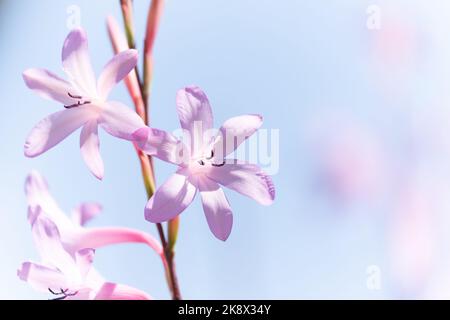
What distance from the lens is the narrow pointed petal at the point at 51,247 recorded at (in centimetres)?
54

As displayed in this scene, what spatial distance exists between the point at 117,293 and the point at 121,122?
0.64 feet

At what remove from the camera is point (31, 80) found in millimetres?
541

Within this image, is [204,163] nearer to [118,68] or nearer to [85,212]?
[118,68]

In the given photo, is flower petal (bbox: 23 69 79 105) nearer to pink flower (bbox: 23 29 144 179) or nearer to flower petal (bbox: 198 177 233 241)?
pink flower (bbox: 23 29 144 179)

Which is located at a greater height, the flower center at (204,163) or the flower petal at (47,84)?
the flower petal at (47,84)

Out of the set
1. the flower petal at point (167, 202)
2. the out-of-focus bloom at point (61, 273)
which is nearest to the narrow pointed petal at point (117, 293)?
the out-of-focus bloom at point (61, 273)

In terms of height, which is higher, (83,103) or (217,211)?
(83,103)

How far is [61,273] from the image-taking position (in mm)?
550

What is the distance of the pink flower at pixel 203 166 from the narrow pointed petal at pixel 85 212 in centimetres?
29

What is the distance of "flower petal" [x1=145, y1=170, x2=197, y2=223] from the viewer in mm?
470

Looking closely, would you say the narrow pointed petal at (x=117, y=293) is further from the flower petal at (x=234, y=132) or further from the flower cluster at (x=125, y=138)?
the flower petal at (x=234, y=132)

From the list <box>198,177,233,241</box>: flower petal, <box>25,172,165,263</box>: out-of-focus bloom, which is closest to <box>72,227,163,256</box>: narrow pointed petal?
<box>25,172,165,263</box>: out-of-focus bloom

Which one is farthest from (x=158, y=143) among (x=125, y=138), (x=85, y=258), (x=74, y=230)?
(x=74, y=230)
